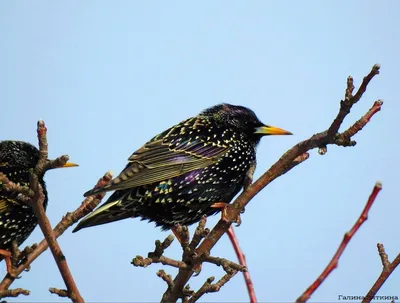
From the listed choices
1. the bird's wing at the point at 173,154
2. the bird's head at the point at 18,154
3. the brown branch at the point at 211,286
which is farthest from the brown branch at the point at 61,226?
the bird's head at the point at 18,154

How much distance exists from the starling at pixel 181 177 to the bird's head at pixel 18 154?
1032 millimetres

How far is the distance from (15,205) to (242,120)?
6.15 ft

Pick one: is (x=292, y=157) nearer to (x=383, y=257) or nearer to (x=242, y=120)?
(x=383, y=257)

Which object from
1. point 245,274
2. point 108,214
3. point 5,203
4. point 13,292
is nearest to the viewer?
point 245,274

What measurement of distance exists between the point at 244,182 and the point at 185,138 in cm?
58

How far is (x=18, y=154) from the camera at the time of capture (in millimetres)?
5820

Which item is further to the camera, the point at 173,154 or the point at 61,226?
the point at 173,154

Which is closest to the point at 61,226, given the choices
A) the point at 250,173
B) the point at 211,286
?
the point at 211,286

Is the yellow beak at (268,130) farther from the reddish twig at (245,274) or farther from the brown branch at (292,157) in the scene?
the reddish twig at (245,274)

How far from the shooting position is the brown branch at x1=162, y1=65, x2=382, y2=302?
10.5 ft

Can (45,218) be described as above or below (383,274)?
above

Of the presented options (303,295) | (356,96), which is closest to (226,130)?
(356,96)

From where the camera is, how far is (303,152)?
3.48 meters

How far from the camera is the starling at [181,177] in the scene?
4914 mm
